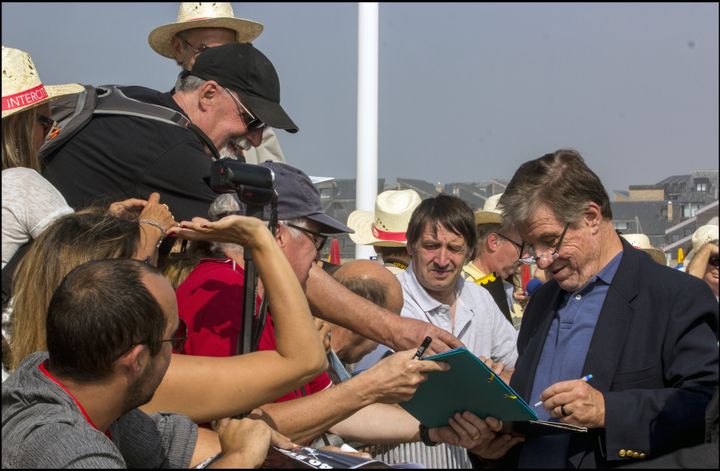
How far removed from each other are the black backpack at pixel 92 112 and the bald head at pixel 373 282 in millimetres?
1012

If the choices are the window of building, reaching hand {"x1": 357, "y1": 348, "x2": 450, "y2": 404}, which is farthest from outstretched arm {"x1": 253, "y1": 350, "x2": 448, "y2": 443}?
the window of building

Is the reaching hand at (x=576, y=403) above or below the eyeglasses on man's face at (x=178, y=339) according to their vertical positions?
below

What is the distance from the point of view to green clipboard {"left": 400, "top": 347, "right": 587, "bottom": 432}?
306cm

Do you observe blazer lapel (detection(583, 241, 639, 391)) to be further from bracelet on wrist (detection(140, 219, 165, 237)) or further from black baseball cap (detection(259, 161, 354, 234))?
bracelet on wrist (detection(140, 219, 165, 237))

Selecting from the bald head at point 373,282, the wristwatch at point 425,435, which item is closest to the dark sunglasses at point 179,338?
the wristwatch at point 425,435

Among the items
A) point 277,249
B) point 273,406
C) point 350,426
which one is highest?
point 277,249

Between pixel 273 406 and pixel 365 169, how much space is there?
5.05 m

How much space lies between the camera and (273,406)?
3049 mm

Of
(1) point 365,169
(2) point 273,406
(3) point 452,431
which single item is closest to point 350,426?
(3) point 452,431

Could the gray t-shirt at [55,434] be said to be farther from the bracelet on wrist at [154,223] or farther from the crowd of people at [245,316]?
the bracelet on wrist at [154,223]

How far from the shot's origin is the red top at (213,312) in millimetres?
3016

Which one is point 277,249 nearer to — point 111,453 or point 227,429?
point 227,429

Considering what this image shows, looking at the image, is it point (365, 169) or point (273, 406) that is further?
point (365, 169)

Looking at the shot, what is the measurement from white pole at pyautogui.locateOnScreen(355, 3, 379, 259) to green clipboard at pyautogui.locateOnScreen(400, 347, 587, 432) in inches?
165
